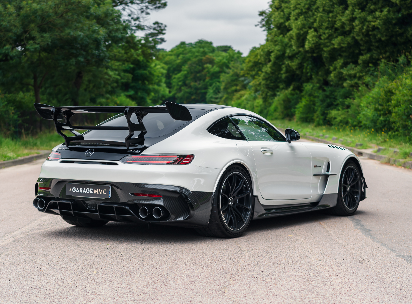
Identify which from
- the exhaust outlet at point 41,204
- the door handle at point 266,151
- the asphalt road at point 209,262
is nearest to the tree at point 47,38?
the asphalt road at point 209,262

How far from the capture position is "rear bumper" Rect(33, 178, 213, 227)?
5652mm

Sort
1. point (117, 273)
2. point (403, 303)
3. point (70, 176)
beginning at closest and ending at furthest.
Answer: point (403, 303), point (117, 273), point (70, 176)

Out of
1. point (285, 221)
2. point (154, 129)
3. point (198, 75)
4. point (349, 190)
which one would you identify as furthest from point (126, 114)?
point (198, 75)

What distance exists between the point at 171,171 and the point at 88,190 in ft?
3.00

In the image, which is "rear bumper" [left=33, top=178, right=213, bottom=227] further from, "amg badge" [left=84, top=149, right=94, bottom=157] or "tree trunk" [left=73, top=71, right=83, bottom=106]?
"tree trunk" [left=73, top=71, right=83, bottom=106]

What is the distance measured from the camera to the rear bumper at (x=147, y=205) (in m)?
5.65

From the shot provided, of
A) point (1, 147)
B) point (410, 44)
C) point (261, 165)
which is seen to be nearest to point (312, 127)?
point (410, 44)

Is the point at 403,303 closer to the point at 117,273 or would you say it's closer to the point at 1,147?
the point at 117,273

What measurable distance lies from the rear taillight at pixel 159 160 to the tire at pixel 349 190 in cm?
302

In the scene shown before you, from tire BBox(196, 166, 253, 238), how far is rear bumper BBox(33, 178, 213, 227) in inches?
5.6

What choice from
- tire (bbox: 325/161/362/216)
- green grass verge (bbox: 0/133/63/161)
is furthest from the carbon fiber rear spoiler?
green grass verge (bbox: 0/133/63/161)

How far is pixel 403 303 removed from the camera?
4023mm

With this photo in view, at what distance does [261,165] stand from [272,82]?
4413 centimetres

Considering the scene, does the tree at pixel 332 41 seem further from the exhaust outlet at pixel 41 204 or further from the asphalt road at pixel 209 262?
the exhaust outlet at pixel 41 204
